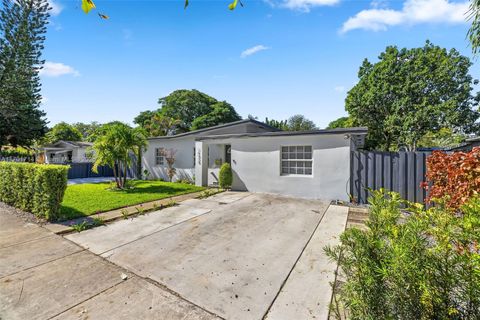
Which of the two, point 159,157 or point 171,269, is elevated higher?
point 159,157

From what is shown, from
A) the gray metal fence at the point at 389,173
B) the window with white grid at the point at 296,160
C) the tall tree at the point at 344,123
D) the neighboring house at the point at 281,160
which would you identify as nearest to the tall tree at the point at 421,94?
the tall tree at the point at 344,123

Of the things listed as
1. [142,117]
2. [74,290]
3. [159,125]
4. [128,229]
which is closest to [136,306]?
[74,290]

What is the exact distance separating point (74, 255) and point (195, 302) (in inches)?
113

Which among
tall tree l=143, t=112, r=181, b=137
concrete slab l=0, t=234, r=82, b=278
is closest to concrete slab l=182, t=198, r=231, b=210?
concrete slab l=0, t=234, r=82, b=278

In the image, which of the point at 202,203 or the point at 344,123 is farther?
the point at 344,123

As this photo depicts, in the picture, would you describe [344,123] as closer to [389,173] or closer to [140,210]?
[389,173]

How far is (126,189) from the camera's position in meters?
10.8

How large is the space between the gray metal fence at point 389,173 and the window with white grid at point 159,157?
1185 centimetres

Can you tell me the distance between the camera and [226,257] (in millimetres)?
4047

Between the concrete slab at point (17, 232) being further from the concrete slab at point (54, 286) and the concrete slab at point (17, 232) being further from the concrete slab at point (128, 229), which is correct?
the concrete slab at point (54, 286)

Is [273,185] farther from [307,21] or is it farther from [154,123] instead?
[154,123]

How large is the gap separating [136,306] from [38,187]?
5696mm

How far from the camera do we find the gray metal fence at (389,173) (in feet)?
22.8

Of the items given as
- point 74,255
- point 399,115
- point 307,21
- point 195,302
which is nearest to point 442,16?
point 307,21
